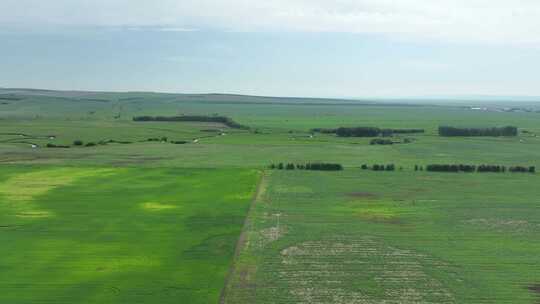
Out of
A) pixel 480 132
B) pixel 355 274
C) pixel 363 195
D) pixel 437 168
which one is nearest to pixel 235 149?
pixel 437 168

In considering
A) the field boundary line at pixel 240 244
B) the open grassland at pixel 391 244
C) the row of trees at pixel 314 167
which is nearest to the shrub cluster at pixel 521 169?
the open grassland at pixel 391 244

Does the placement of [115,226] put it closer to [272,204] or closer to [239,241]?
[239,241]

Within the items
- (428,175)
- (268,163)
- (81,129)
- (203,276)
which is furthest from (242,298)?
(81,129)

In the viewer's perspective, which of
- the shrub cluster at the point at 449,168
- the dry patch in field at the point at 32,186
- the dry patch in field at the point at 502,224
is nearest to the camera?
the dry patch in field at the point at 502,224

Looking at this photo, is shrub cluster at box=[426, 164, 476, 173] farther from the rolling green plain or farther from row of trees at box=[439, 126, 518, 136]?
row of trees at box=[439, 126, 518, 136]

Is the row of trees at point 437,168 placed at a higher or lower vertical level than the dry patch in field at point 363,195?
higher

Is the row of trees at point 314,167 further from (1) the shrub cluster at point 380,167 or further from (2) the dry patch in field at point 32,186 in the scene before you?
(2) the dry patch in field at point 32,186

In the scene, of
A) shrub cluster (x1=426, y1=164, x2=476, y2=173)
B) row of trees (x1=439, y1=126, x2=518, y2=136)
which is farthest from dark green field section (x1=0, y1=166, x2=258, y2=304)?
row of trees (x1=439, y1=126, x2=518, y2=136)

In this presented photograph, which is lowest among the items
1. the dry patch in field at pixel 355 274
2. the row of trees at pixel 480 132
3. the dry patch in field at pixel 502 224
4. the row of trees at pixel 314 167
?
the dry patch in field at pixel 355 274

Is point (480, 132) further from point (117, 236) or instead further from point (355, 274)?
point (117, 236)
